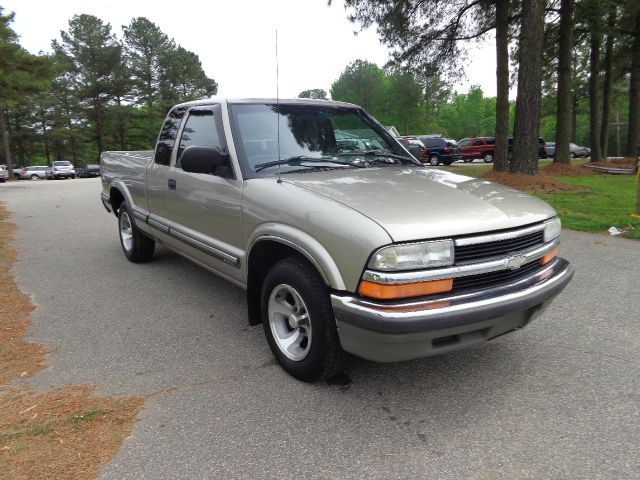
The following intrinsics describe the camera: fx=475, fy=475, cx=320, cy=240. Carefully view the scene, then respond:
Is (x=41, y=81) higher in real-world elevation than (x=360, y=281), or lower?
higher

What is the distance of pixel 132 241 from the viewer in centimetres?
611

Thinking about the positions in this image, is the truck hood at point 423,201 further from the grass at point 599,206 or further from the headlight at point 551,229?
the grass at point 599,206

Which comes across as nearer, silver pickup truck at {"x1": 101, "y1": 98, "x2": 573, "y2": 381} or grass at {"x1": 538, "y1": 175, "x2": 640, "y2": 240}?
silver pickup truck at {"x1": 101, "y1": 98, "x2": 573, "y2": 381}

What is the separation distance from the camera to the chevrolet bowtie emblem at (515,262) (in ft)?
9.04

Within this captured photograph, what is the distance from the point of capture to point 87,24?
1950 inches

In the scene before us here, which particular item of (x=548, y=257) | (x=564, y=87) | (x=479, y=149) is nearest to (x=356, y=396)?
(x=548, y=257)

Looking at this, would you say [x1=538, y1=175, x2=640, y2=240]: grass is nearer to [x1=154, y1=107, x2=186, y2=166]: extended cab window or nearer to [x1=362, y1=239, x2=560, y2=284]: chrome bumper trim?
[x1=362, y1=239, x2=560, y2=284]: chrome bumper trim

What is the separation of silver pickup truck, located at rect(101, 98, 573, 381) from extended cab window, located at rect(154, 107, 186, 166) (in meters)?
0.23

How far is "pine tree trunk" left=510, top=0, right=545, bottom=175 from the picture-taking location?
36.4ft

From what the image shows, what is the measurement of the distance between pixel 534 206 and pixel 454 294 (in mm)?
1056

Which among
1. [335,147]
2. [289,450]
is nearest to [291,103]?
[335,147]

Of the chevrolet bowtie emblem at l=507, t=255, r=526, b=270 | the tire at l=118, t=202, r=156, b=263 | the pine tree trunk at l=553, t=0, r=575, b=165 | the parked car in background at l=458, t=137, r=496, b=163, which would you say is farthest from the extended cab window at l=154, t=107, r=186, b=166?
the parked car in background at l=458, t=137, r=496, b=163

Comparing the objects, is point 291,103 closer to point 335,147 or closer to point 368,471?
point 335,147

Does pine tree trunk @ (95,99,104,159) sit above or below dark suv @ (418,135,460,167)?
above
